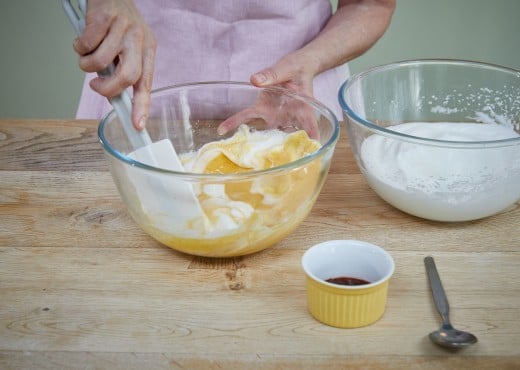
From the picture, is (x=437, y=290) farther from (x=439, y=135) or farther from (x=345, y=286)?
(x=439, y=135)

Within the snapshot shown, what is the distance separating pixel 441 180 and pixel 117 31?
54 centimetres

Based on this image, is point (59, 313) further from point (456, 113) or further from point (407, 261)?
point (456, 113)

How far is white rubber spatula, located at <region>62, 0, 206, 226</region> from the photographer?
0.90 m

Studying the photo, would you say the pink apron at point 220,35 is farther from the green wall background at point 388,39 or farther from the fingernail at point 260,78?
the green wall background at point 388,39

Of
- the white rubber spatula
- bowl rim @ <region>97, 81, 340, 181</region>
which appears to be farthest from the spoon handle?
the white rubber spatula

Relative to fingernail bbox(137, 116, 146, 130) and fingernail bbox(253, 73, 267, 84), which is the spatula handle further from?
fingernail bbox(253, 73, 267, 84)

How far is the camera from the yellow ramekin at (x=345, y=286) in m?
0.81

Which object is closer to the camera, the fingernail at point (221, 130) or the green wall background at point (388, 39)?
the fingernail at point (221, 130)

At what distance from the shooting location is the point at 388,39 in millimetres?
2521

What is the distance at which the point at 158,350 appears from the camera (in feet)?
2.64

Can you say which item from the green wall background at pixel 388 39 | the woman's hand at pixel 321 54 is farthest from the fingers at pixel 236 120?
the green wall background at pixel 388 39

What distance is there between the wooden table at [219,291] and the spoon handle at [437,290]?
12mm

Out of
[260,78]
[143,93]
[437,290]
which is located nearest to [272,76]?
[260,78]

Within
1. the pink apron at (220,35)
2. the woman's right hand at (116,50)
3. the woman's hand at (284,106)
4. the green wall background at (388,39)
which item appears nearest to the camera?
the woman's right hand at (116,50)
